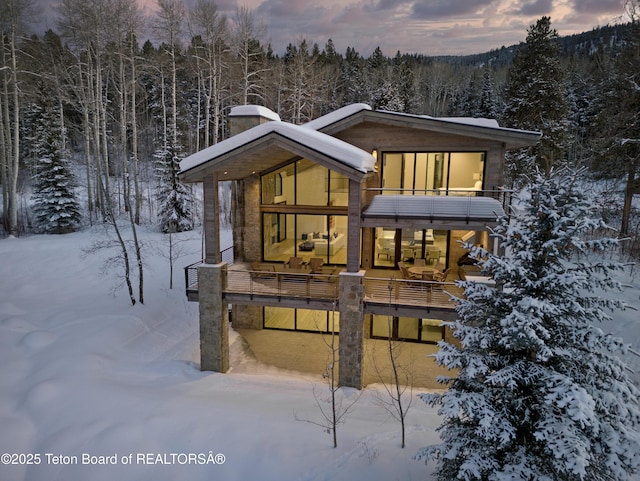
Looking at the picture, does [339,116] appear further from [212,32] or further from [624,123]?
[624,123]

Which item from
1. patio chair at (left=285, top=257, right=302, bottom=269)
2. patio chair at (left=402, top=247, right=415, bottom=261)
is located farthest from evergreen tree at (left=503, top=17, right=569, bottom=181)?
patio chair at (left=285, top=257, right=302, bottom=269)

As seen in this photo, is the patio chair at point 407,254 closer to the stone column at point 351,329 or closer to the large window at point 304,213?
the large window at point 304,213

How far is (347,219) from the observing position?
600 inches

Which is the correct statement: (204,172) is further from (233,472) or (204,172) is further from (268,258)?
(233,472)

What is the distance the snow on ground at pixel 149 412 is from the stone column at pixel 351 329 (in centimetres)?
75

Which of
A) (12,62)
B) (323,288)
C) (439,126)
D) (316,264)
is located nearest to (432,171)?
(439,126)

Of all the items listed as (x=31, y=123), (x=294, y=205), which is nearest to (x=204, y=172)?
(x=294, y=205)

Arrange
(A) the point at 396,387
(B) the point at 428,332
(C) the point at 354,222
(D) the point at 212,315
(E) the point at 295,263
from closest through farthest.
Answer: (A) the point at 396,387, (C) the point at 354,222, (D) the point at 212,315, (E) the point at 295,263, (B) the point at 428,332

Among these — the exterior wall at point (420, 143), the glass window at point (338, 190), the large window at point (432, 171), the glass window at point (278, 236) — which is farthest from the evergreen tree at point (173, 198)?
the large window at point (432, 171)

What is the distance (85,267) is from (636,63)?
30881mm

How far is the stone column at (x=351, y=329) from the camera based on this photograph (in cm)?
1359

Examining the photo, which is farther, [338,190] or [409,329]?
[409,329]

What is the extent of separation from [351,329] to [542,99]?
76.7 ft

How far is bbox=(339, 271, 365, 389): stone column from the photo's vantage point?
13.6 metres
